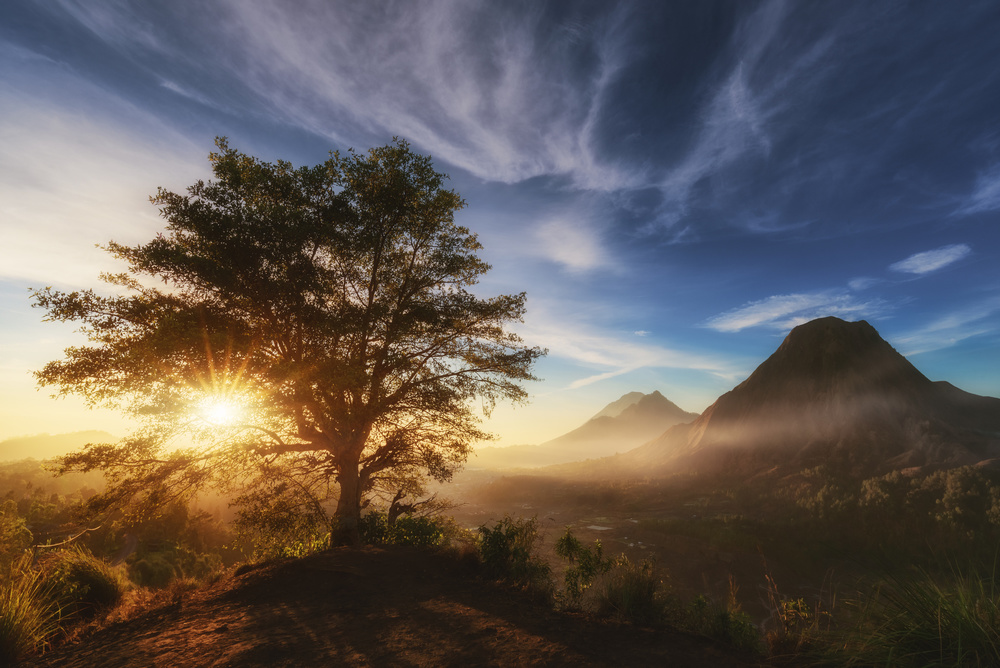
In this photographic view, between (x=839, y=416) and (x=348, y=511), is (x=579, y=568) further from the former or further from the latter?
(x=839, y=416)

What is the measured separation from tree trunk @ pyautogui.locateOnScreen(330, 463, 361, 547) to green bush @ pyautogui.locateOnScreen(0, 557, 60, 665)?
4.90 m

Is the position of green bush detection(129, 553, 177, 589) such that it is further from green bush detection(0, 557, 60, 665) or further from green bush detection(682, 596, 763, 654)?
green bush detection(682, 596, 763, 654)

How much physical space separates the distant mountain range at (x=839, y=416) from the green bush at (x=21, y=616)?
44.3 meters

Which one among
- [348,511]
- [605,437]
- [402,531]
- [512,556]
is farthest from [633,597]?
[605,437]

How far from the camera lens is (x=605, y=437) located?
519ft

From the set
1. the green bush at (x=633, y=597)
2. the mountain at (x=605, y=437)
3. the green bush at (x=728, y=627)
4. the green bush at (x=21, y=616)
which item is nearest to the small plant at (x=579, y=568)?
the green bush at (x=633, y=597)

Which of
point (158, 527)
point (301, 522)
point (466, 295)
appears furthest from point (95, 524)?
point (158, 527)

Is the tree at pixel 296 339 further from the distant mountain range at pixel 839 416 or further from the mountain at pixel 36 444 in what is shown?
the mountain at pixel 36 444

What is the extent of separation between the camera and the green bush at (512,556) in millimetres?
7121

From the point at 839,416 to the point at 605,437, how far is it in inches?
4868

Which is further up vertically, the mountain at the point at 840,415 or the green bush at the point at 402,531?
the mountain at the point at 840,415

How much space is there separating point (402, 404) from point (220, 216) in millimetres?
5866

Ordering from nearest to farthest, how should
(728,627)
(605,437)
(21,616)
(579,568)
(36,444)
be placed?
(21,616)
(728,627)
(579,568)
(36,444)
(605,437)

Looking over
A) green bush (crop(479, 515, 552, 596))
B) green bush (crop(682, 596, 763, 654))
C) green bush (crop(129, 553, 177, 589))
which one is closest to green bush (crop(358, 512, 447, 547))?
green bush (crop(479, 515, 552, 596))
